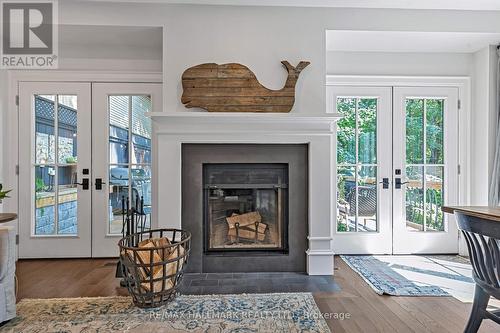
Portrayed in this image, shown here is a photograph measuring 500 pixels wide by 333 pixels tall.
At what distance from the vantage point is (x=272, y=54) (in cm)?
310

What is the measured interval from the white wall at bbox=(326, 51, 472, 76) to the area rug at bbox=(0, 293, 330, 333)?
258 centimetres

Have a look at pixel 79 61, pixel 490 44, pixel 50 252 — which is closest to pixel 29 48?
pixel 79 61

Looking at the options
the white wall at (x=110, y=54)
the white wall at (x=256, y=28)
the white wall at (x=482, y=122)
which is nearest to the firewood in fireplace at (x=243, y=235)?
the white wall at (x=256, y=28)

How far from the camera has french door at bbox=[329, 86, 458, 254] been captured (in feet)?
12.5

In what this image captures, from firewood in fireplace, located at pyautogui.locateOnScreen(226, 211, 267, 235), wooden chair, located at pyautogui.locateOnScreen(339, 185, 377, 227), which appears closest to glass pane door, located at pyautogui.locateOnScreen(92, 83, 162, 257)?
firewood in fireplace, located at pyautogui.locateOnScreen(226, 211, 267, 235)

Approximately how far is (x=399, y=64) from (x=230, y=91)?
7.02ft

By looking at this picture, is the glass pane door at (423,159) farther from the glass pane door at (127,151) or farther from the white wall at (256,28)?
the glass pane door at (127,151)

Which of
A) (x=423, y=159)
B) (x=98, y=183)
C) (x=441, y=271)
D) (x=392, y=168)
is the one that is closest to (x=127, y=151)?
(x=98, y=183)

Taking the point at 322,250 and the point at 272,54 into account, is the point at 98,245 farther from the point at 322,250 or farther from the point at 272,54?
the point at 272,54

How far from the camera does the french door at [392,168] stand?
3807 millimetres

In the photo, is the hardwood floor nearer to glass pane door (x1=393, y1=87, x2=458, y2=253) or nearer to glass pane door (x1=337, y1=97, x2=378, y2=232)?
glass pane door (x1=337, y1=97, x2=378, y2=232)

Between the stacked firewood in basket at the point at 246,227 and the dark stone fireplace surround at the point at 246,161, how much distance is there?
0.15m

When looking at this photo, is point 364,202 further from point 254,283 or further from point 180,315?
point 180,315

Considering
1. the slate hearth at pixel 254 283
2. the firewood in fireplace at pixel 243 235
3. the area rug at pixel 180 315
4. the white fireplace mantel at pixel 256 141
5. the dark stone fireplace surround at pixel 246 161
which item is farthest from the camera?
the firewood in fireplace at pixel 243 235
